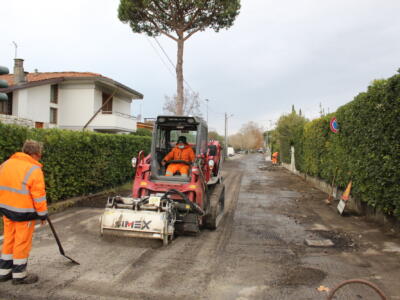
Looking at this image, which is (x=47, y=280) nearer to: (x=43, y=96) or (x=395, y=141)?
(x=395, y=141)

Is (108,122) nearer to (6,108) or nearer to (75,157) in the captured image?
(6,108)

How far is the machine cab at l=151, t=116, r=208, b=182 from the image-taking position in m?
7.44

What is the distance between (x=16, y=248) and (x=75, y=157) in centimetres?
644

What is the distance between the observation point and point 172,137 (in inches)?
334

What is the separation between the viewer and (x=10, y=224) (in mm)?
4246

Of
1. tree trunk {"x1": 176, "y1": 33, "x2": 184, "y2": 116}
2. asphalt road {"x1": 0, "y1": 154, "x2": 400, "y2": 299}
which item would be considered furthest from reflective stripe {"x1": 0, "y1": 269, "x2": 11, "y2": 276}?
tree trunk {"x1": 176, "y1": 33, "x2": 184, "y2": 116}

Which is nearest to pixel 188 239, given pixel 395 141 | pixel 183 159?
pixel 183 159

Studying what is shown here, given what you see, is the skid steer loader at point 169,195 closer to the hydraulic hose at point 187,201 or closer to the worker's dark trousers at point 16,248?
the hydraulic hose at point 187,201

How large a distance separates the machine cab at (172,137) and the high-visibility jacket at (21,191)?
335 cm

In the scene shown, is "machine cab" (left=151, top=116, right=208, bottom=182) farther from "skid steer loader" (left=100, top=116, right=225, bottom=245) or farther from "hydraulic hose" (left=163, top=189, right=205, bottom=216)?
"hydraulic hose" (left=163, top=189, right=205, bottom=216)

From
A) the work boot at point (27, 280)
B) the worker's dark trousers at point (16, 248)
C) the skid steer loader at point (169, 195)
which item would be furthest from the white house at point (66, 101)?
the work boot at point (27, 280)

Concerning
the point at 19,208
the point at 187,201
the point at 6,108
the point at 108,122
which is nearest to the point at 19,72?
the point at 6,108

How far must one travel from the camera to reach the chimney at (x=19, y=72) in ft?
77.1

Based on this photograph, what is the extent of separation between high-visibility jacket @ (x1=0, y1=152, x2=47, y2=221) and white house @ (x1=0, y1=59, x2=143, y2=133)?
1947 centimetres
